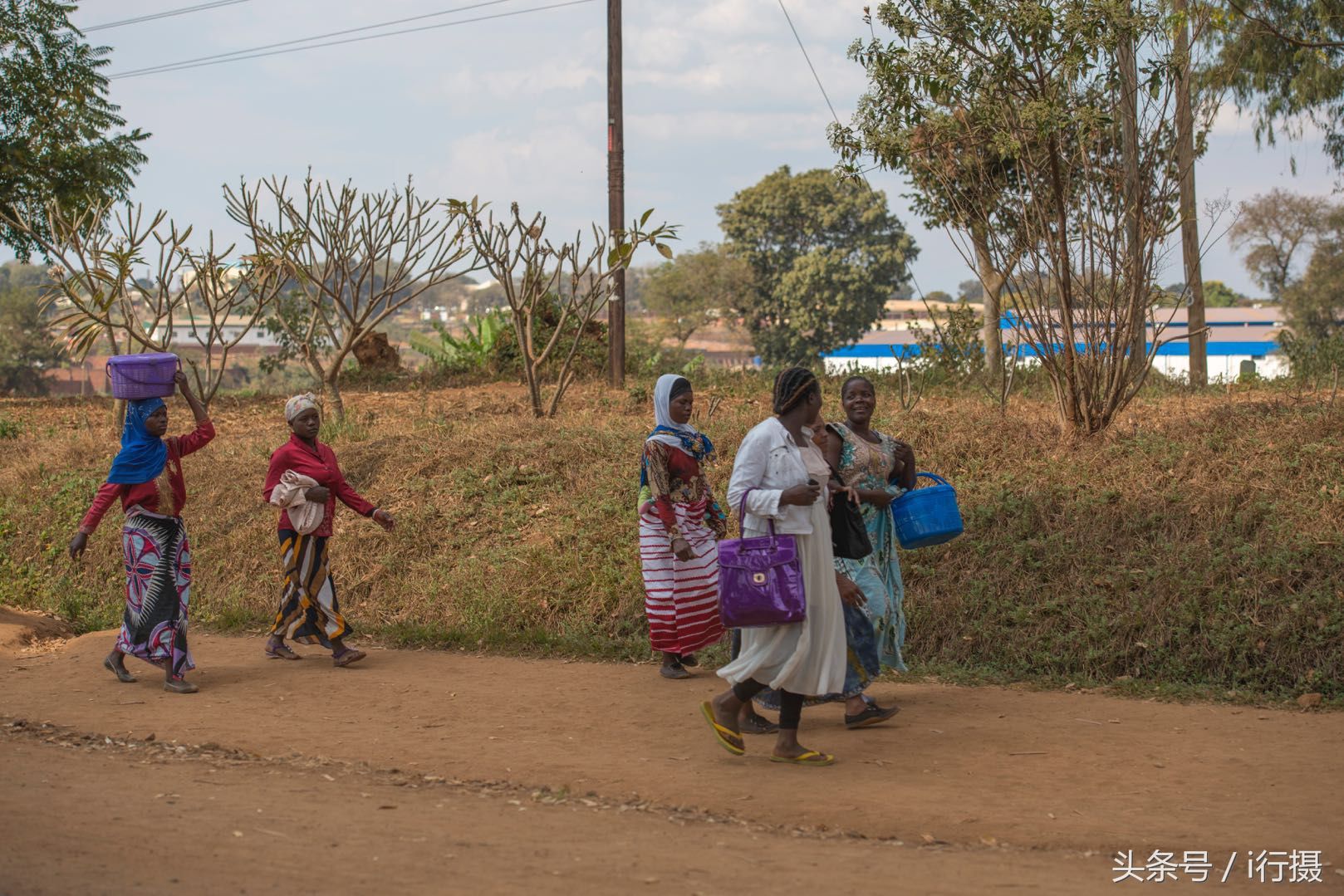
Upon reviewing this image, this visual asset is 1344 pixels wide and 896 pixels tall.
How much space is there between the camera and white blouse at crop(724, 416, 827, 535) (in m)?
5.38

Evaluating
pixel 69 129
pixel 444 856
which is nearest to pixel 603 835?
pixel 444 856

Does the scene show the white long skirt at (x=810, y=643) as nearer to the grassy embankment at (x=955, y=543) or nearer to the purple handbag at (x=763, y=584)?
the purple handbag at (x=763, y=584)

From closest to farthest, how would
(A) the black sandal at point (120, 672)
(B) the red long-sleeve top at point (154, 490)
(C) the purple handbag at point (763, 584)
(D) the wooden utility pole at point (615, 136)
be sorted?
(C) the purple handbag at point (763, 584)
(B) the red long-sleeve top at point (154, 490)
(A) the black sandal at point (120, 672)
(D) the wooden utility pole at point (615, 136)

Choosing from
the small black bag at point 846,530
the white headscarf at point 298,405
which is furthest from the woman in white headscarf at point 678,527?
the white headscarf at point 298,405

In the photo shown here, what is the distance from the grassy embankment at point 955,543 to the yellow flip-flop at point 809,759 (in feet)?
6.94

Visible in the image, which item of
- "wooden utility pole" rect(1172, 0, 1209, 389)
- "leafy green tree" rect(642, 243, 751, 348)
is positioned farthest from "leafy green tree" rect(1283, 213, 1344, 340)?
"wooden utility pole" rect(1172, 0, 1209, 389)

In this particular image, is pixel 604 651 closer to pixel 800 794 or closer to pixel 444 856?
pixel 800 794

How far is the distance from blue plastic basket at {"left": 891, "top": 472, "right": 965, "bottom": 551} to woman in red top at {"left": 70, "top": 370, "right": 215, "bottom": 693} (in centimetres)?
397

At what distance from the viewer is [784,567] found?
531 centimetres

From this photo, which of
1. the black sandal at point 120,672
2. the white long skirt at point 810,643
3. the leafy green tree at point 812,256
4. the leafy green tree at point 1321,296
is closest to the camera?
the white long skirt at point 810,643

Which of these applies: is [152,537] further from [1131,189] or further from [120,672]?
[1131,189]

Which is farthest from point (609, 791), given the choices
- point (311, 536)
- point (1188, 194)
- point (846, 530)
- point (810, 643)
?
point (1188, 194)

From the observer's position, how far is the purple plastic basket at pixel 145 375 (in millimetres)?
7191

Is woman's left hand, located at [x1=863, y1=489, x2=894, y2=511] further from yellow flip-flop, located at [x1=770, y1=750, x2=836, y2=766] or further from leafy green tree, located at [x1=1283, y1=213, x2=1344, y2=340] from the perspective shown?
leafy green tree, located at [x1=1283, y1=213, x2=1344, y2=340]
